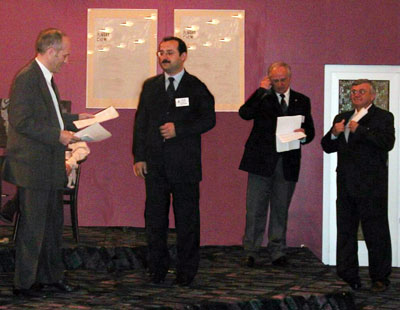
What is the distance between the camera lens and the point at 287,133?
4.95 m

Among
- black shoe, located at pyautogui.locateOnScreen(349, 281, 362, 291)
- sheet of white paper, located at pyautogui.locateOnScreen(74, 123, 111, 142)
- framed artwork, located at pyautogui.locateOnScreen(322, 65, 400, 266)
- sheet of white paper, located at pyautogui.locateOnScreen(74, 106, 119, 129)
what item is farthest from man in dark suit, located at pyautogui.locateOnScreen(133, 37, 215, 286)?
framed artwork, located at pyautogui.locateOnScreen(322, 65, 400, 266)

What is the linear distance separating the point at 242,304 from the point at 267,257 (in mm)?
1733

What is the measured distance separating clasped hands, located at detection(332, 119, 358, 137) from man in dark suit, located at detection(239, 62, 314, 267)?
232mm

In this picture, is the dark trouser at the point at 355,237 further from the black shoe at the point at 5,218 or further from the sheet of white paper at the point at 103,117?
the black shoe at the point at 5,218

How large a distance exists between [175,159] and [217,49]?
251cm

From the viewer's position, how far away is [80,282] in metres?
4.37

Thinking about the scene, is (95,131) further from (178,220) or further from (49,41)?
(178,220)

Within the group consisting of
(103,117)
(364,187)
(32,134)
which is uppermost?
(103,117)

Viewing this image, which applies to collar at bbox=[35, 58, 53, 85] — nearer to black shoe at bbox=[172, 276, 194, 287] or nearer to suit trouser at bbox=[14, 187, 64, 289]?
suit trouser at bbox=[14, 187, 64, 289]

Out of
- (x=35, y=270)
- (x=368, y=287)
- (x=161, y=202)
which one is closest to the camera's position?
(x=35, y=270)

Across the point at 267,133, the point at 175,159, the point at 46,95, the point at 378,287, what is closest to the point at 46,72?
the point at 46,95

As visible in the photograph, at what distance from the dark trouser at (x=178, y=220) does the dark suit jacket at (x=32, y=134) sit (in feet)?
2.11

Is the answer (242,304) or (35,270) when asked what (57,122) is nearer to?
(35,270)

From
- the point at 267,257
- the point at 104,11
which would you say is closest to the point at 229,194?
the point at 267,257
